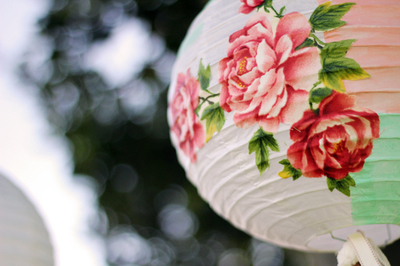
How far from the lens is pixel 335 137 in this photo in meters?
0.37

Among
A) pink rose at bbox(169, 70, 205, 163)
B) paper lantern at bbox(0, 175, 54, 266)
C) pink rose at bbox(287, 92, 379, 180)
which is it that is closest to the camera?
pink rose at bbox(287, 92, 379, 180)

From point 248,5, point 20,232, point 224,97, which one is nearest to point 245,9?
point 248,5

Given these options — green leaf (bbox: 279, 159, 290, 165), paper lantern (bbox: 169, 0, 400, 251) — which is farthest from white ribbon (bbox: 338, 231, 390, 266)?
green leaf (bbox: 279, 159, 290, 165)

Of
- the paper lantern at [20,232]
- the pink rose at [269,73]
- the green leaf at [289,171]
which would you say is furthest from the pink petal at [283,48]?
the paper lantern at [20,232]

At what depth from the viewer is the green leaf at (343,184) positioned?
383 millimetres

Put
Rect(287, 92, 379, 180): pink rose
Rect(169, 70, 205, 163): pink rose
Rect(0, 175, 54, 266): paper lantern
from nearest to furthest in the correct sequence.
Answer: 1. Rect(287, 92, 379, 180): pink rose
2. Rect(169, 70, 205, 163): pink rose
3. Rect(0, 175, 54, 266): paper lantern

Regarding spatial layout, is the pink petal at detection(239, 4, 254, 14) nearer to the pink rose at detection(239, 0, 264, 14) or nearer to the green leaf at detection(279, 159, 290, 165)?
the pink rose at detection(239, 0, 264, 14)

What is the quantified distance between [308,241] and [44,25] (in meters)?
1.36

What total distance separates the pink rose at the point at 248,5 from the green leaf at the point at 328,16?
68 millimetres

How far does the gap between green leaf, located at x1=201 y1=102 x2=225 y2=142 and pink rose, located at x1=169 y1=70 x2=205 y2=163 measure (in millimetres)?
14

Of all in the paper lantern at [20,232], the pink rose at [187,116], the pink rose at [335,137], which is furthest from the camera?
the paper lantern at [20,232]

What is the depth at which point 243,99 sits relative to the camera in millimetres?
407

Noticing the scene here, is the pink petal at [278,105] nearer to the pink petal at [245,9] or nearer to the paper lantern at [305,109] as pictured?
the paper lantern at [305,109]

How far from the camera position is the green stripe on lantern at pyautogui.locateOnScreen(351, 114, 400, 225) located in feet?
1.20
